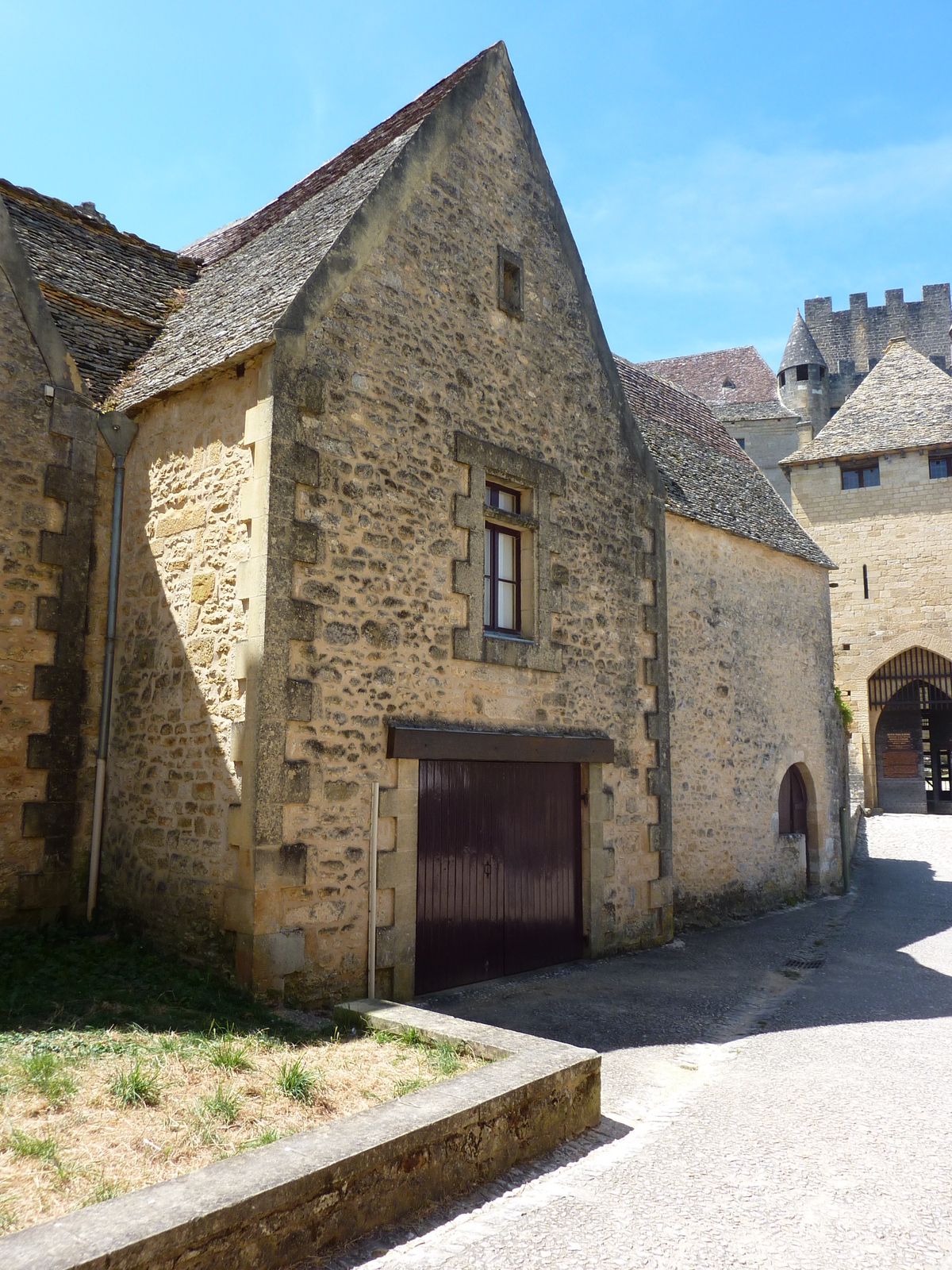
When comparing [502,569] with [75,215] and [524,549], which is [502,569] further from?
[75,215]

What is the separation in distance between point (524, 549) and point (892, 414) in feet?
68.6

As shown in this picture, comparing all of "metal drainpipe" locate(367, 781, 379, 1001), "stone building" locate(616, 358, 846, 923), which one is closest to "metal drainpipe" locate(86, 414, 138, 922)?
"metal drainpipe" locate(367, 781, 379, 1001)

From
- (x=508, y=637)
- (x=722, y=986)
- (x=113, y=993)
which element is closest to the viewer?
(x=113, y=993)

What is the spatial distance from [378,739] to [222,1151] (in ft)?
11.5

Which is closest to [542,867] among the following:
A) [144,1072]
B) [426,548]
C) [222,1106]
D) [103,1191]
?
[426,548]

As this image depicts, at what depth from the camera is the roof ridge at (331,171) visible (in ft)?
29.1

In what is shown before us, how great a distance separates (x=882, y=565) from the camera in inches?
979

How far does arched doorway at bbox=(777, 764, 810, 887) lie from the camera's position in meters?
13.7

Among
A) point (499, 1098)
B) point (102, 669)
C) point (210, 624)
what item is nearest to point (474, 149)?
point (210, 624)

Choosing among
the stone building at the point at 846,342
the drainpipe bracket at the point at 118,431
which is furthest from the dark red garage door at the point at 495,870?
the stone building at the point at 846,342

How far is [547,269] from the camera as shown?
9.35 m

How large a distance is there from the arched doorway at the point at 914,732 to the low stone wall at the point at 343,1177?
22.7 metres

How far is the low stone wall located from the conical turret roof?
38.5m

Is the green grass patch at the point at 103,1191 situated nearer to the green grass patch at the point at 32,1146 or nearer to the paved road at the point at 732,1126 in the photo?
the green grass patch at the point at 32,1146
